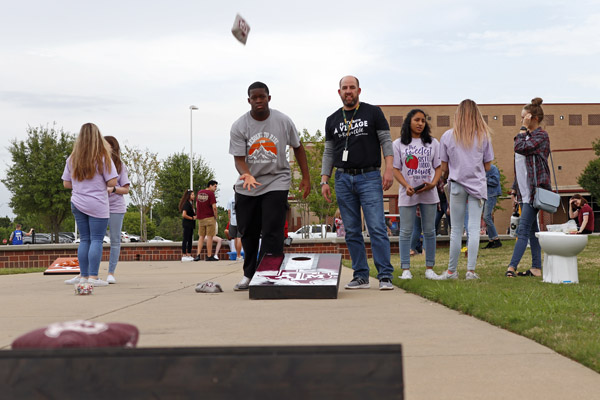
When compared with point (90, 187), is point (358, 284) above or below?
below

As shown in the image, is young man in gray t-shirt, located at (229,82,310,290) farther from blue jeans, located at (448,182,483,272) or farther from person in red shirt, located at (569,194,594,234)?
person in red shirt, located at (569,194,594,234)

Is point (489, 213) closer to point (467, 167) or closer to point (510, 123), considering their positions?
point (467, 167)

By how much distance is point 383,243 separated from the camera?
6.88 meters

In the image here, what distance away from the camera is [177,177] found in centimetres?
5919

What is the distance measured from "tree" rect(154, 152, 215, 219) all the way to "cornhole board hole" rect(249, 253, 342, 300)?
52621 mm

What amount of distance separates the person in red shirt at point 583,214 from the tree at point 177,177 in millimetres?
44496

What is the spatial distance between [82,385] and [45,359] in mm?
112

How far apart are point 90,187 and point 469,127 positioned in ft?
13.9

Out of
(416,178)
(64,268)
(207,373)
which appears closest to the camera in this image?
(207,373)

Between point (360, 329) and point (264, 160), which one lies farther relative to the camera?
point (264, 160)

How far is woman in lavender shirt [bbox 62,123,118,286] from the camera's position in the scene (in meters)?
7.64

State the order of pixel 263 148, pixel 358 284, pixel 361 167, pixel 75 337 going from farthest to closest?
pixel 358 284
pixel 361 167
pixel 263 148
pixel 75 337

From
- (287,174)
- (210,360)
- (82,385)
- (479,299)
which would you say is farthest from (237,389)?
(287,174)

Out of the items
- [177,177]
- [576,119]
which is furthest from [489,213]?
[576,119]
